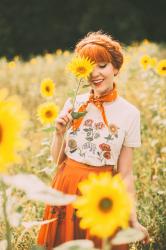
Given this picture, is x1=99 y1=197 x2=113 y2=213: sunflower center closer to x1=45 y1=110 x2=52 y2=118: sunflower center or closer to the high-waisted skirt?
the high-waisted skirt

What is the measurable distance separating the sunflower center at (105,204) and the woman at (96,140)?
104cm

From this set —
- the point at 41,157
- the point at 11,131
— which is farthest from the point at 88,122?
the point at 41,157

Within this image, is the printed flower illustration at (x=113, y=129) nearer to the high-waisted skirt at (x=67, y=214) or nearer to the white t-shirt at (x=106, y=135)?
the white t-shirt at (x=106, y=135)

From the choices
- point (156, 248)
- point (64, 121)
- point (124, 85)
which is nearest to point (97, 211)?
point (64, 121)

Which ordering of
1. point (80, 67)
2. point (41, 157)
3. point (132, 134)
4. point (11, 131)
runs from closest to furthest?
point (11, 131) < point (80, 67) < point (132, 134) < point (41, 157)

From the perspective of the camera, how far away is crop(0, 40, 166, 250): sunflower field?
104 centimetres

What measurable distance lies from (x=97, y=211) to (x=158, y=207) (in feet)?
6.66

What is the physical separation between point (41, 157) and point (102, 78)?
1909 millimetres

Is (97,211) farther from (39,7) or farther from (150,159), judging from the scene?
(39,7)

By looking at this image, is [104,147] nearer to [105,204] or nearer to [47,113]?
[47,113]

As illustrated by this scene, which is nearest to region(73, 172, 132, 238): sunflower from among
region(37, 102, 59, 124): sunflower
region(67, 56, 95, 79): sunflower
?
region(67, 56, 95, 79): sunflower

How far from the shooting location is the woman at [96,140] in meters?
2.00

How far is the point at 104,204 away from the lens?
92cm

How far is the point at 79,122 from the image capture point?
2.06m
